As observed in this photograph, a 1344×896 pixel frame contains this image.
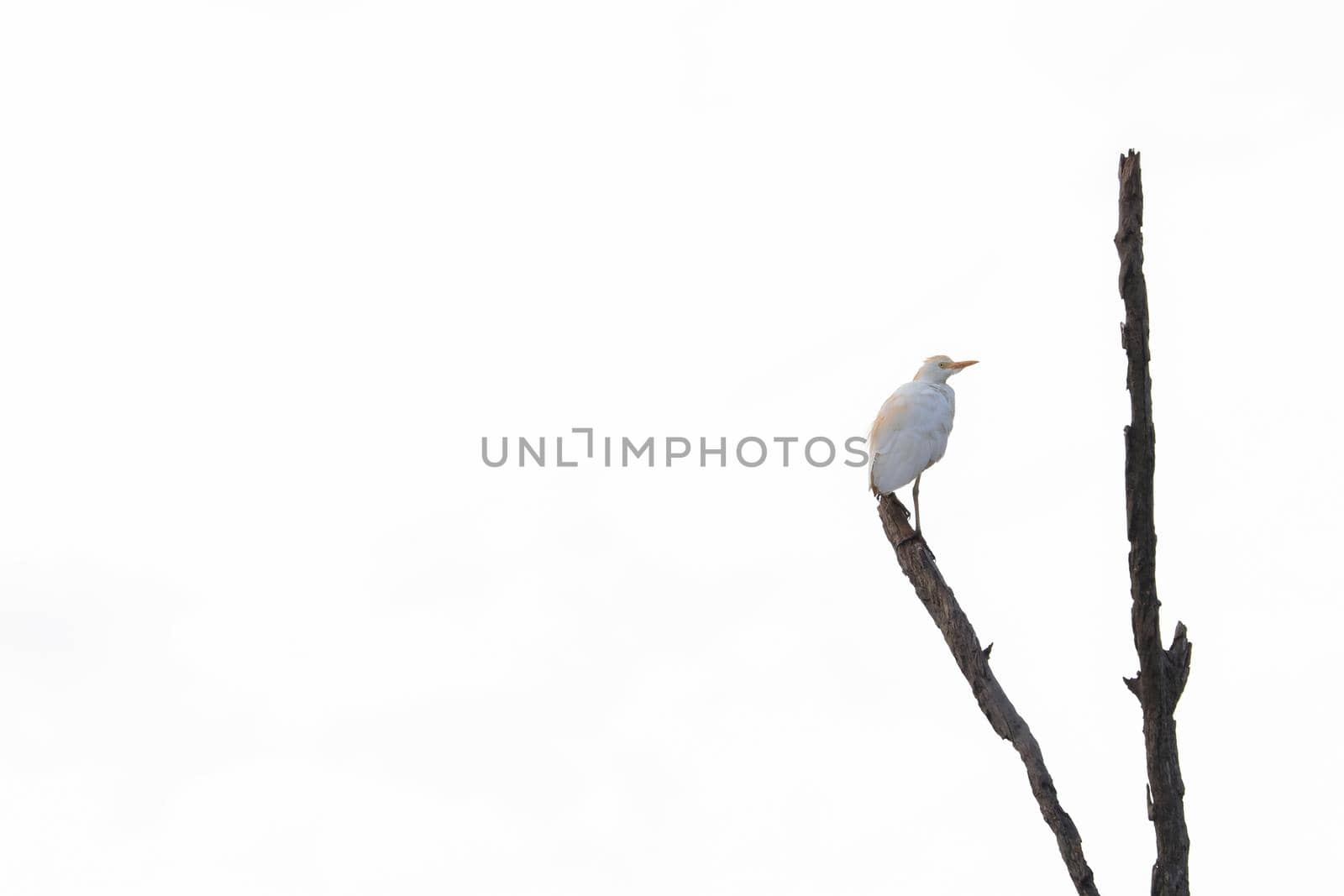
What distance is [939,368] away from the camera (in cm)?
1252

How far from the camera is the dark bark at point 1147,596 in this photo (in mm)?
6922

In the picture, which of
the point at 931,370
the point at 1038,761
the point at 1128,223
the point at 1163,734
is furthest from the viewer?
the point at 931,370

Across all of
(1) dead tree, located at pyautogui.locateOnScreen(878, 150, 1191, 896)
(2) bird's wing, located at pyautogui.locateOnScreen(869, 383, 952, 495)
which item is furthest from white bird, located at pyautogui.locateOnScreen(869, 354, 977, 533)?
(1) dead tree, located at pyautogui.locateOnScreen(878, 150, 1191, 896)

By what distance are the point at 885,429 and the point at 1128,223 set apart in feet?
14.5

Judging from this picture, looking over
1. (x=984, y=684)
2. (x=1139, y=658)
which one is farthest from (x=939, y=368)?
(x=1139, y=658)

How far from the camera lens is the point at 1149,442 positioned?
23.1 ft

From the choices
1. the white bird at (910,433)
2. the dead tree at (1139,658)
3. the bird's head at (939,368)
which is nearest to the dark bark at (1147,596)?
the dead tree at (1139,658)

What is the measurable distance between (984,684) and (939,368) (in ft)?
15.4

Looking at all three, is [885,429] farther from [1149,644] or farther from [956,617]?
[1149,644]

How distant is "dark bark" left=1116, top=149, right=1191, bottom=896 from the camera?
22.7ft

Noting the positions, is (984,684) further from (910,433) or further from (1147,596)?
(910,433)

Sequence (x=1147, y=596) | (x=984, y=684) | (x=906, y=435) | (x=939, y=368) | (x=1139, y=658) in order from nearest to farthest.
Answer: (x=1147, y=596) < (x=1139, y=658) < (x=984, y=684) < (x=906, y=435) < (x=939, y=368)

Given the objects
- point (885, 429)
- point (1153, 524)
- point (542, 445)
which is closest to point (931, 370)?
point (885, 429)

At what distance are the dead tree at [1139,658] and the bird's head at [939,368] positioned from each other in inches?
159
